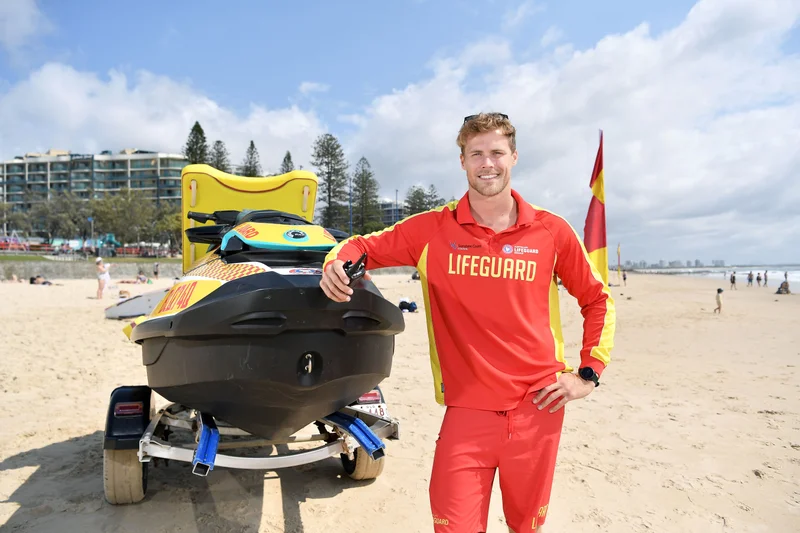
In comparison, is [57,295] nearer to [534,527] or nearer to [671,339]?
[671,339]

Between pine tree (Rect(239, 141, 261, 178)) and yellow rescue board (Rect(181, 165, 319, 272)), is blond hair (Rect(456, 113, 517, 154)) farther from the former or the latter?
pine tree (Rect(239, 141, 261, 178))

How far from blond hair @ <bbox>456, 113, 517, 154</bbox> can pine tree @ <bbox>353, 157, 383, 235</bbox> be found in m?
54.4

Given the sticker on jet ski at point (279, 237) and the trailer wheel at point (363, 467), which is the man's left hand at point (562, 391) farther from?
the trailer wheel at point (363, 467)

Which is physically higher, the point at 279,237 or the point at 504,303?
the point at 279,237

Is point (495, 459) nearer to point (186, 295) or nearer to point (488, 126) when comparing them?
point (488, 126)

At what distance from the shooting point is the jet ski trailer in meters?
2.69

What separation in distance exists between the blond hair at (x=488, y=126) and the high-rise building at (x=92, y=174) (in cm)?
10317

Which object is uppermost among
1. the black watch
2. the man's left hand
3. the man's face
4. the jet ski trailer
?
the man's face

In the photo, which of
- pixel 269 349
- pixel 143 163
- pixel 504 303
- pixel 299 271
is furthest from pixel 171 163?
pixel 504 303

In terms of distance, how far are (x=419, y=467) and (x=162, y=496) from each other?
1.80m

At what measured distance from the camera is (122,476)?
3.04 meters

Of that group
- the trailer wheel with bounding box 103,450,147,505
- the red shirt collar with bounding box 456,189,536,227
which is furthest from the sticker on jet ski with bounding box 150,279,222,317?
the red shirt collar with bounding box 456,189,536,227

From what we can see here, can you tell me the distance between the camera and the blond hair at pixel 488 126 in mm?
1994

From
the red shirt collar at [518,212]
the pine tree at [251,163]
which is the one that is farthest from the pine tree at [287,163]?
the red shirt collar at [518,212]
